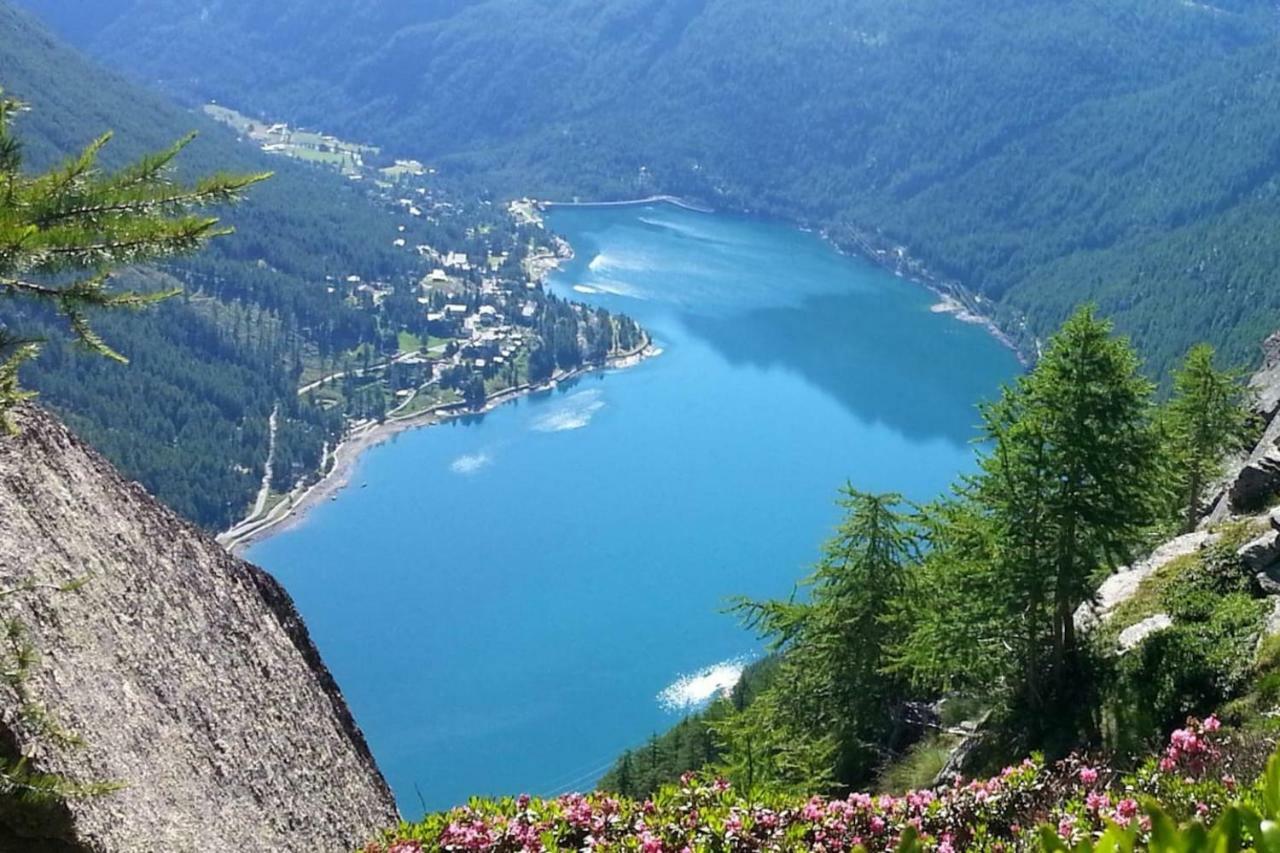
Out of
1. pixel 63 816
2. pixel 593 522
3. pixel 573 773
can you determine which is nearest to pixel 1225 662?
pixel 63 816

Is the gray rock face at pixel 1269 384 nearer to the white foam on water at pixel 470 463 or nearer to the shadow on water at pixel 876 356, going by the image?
the shadow on water at pixel 876 356

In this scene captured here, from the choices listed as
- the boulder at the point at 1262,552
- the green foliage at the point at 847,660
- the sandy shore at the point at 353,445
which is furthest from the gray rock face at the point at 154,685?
the sandy shore at the point at 353,445

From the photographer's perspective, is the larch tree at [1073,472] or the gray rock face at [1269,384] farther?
the gray rock face at [1269,384]

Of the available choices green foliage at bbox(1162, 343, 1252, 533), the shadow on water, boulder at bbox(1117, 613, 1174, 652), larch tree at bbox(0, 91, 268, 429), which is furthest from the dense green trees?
the shadow on water

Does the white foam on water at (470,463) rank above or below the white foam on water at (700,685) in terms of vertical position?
above

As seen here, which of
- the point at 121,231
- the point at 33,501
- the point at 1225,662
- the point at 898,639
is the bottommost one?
the point at 898,639

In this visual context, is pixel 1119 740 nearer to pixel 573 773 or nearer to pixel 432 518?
pixel 573 773

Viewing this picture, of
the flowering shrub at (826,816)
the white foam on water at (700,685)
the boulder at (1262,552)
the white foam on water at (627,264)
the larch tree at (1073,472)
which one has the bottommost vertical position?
the white foam on water at (700,685)

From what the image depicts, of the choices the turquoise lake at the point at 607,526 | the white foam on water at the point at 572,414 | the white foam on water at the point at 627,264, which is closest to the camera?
the turquoise lake at the point at 607,526
